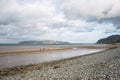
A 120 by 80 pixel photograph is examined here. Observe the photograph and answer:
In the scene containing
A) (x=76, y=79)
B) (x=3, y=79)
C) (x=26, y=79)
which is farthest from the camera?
(x=3, y=79)

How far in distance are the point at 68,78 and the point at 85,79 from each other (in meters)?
1.72

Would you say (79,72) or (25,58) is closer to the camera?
(79,72)

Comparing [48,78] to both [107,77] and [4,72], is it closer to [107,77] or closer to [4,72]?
[107,77]

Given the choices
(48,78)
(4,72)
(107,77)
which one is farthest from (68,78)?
(4,72)

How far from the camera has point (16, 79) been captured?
60.7ft

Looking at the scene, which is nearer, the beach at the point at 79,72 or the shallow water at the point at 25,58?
the beach at the point at 79,72

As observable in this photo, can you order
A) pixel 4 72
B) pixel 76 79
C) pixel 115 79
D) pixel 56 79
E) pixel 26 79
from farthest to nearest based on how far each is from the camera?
pixel 4 72, pixel 26 79, pixel 56 79, pixel 76 79, pixel 115 79

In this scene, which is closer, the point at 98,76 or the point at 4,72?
the point at 98,76

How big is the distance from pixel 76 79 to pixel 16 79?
22.0ft

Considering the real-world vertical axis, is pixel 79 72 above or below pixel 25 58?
above

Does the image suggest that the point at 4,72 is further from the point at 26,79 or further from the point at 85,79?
the point at 85,79

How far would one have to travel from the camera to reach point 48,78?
1689 cm

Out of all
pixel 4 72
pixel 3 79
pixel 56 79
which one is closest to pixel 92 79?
pixel 56 79

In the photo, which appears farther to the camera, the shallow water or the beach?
the shallow water
